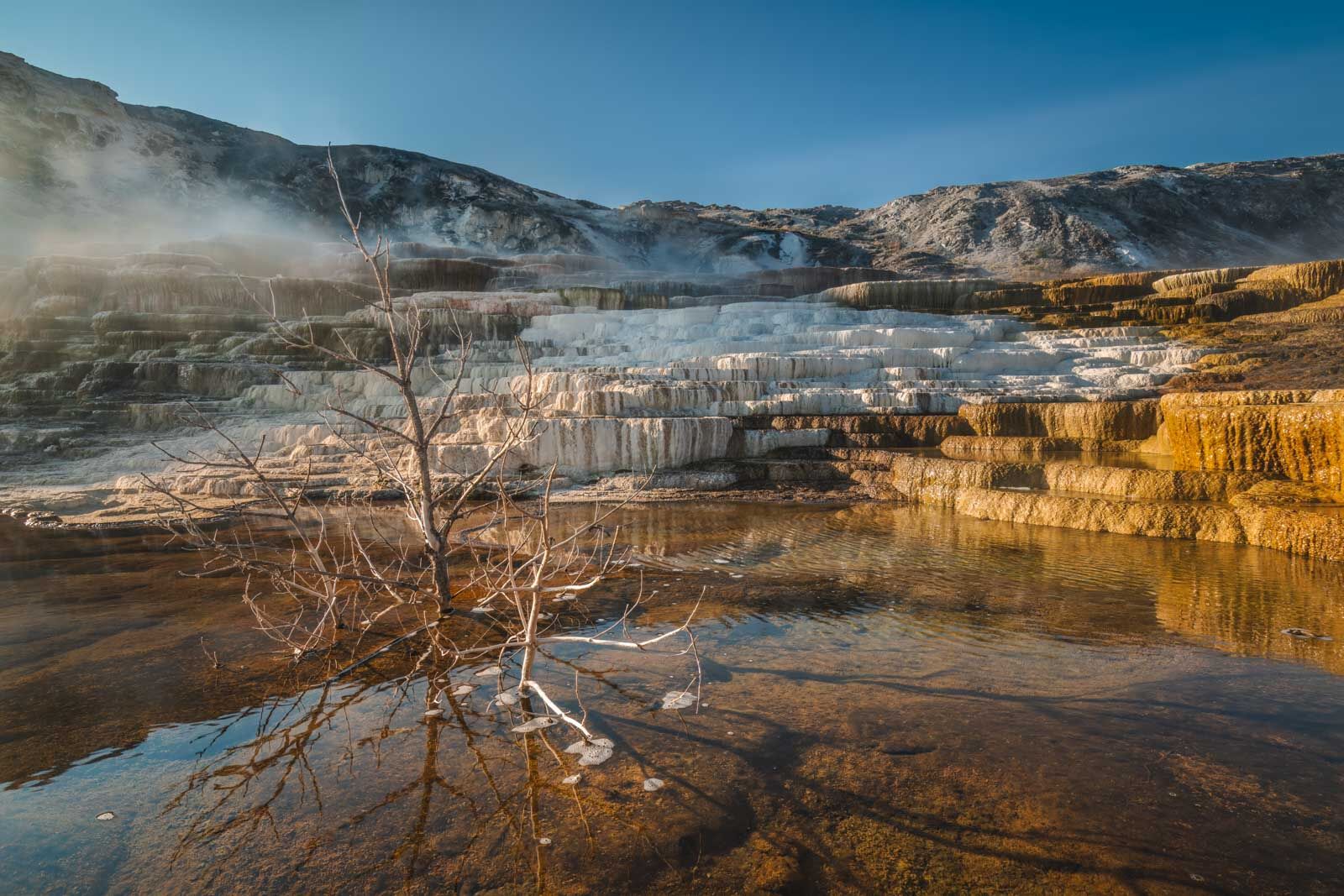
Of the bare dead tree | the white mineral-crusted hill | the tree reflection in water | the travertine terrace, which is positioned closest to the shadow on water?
the tree reflection in water

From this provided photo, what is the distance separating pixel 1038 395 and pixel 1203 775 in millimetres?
10561

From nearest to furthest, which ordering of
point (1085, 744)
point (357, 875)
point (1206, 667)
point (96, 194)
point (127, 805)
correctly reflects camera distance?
point (357, 875) < point (127, 805) < point (1085, 744) < point (1206, 667) < point (96, 194)

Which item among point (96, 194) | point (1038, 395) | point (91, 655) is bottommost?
point (91, 655)

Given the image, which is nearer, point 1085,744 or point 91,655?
point 1085,744

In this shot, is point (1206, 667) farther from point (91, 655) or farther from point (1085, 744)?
point (91, 655)

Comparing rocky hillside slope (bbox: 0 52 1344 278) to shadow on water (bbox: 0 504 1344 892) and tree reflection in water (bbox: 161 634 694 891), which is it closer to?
shadow on water (bbox: 0 504 1344 892)

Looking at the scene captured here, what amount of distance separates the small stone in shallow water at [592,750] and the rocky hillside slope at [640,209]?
120 feet

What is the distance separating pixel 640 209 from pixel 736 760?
45342mm

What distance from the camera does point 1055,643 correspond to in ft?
11.7

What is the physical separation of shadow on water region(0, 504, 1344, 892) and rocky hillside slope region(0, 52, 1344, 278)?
35.3 metres

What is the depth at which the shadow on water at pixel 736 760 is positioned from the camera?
1854 millimetres

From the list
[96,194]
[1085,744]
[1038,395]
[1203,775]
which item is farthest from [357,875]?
[96,194]

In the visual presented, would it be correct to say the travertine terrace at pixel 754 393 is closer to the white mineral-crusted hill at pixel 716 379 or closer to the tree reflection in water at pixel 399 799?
the white mineral-crusted hill at pixel 716 379

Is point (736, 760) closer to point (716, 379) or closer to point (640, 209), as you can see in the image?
point (716, 379)
